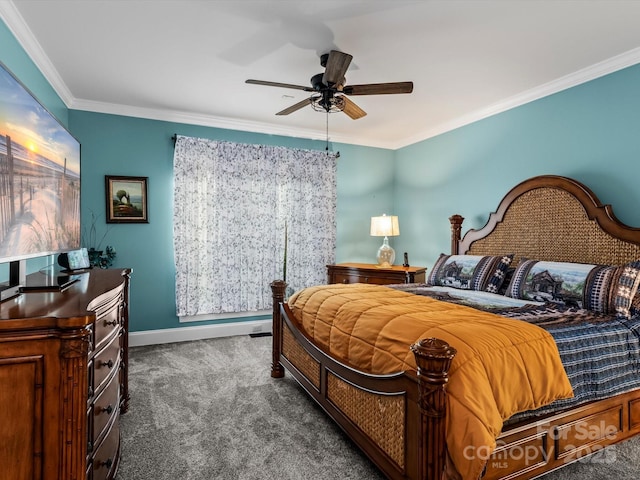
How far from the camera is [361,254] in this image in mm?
5340

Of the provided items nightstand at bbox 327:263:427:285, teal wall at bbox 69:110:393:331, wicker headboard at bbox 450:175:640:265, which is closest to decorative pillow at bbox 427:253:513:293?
wicker headboard at bbox 450:175:640:265

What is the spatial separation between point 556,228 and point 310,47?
8.51 ft

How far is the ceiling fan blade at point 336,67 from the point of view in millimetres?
2318

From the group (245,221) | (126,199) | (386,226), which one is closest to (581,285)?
(386,226)

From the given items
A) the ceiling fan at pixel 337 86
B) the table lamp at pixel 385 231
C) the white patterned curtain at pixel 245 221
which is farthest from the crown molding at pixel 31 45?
the table lamp at pixel 385 231

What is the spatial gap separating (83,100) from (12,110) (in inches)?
110

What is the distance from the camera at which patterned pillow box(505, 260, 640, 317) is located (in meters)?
2.32

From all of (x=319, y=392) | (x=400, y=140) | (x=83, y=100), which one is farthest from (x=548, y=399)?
(x=83, y=100)

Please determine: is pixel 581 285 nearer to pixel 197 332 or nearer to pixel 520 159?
pixel 520 159

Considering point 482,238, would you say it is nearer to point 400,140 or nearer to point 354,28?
point 400,140

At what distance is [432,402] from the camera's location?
4.57ft

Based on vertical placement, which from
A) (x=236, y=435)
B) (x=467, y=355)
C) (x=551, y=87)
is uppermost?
(x=551, y=87)

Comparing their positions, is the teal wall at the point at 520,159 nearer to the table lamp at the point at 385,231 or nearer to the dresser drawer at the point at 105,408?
the table lamp at the point at 385,231

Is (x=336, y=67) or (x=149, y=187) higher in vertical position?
(x=336, y=67)
